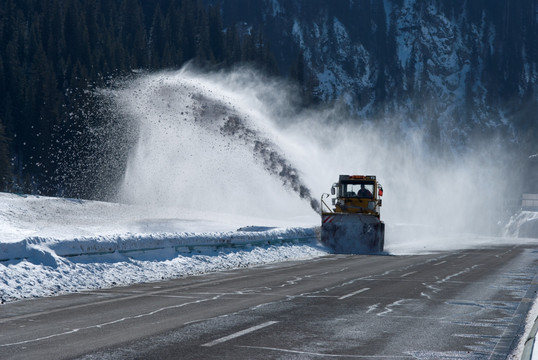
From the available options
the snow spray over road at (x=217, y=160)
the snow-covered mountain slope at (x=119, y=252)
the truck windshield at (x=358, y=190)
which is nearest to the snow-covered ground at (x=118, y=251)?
the snow-covered mountain slope at (x=119, y=252)

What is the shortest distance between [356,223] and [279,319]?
19.3 meters

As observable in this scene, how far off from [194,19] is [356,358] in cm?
12009

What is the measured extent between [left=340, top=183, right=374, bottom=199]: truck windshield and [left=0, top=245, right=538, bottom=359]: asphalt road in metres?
13.0

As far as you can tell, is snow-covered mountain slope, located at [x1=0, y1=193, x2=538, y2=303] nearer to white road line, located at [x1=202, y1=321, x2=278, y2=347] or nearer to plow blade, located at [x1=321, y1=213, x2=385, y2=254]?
plow blade, located at [x1=321, y1=213, x2=385, y2=254]

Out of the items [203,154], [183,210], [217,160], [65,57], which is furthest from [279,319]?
[65,57]

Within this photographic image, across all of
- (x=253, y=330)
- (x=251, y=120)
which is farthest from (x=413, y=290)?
(x=251, y=120)

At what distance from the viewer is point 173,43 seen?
379 feet

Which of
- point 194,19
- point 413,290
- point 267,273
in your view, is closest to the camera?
point 413,290

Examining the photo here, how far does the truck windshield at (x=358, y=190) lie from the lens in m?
32.1

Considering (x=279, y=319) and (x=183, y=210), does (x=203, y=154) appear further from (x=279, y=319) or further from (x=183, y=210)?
(x=279, y=319)

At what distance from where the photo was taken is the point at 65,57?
9619 cm

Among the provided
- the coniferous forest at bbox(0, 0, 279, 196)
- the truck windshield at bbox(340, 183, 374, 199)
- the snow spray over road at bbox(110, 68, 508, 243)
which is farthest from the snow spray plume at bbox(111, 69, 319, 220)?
the truck windshield at bbox(340, 183, 374, 199)

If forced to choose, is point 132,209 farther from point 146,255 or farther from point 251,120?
point 146,255

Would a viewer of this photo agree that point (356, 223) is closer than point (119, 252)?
No
